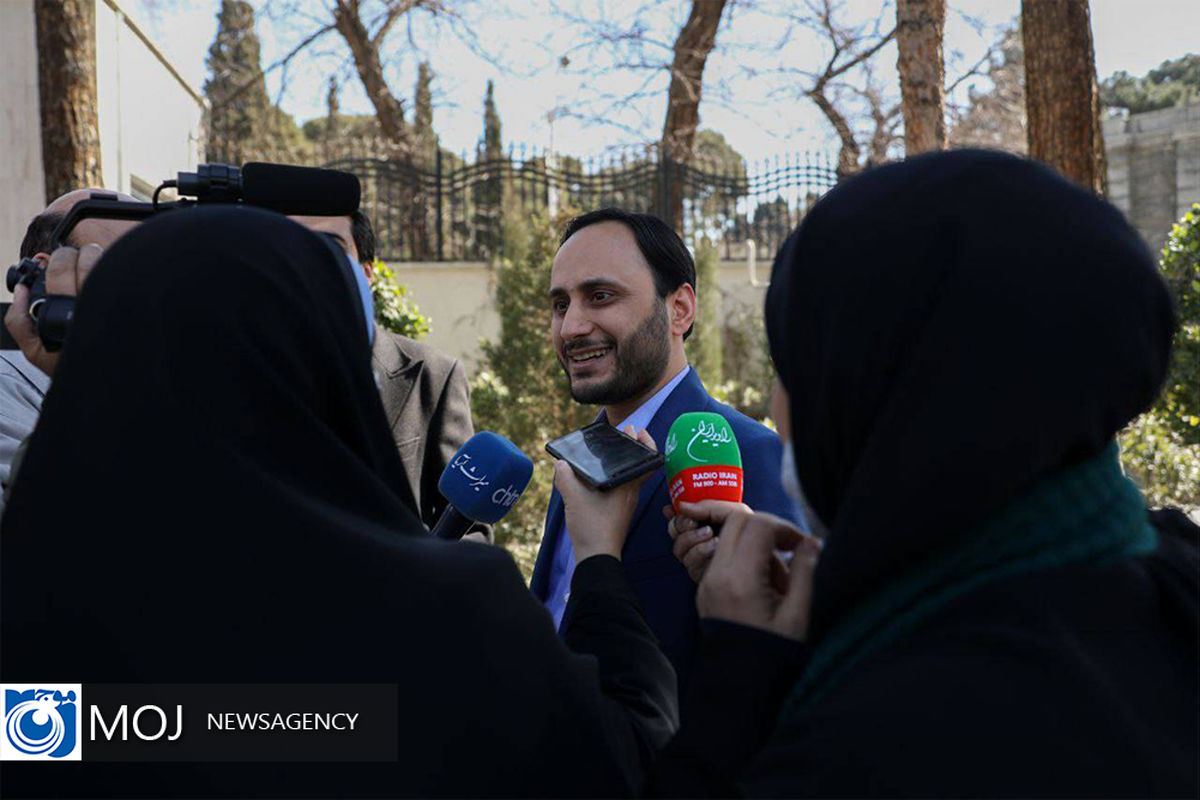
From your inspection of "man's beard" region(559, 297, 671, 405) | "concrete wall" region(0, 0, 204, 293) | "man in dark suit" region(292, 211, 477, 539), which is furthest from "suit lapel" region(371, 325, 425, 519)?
"concrete wall" region(0, 0, 204, 293)

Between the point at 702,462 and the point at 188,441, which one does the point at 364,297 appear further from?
the point at 702,462

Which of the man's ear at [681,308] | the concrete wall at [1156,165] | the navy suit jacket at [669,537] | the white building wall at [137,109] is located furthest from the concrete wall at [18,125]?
the concrete wall at [1156,165]

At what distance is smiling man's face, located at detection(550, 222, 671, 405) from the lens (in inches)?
119

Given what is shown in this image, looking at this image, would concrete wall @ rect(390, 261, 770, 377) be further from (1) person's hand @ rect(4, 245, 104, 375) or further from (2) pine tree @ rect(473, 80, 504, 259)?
(1) person's hand @ rect(4, 245, 104, 375)

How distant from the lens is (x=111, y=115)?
963cm

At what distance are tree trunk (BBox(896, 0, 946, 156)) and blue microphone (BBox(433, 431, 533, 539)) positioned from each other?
21.2 ft

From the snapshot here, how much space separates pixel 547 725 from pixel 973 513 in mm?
567

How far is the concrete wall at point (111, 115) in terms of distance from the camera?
8594 mm

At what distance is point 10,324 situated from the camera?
220cm

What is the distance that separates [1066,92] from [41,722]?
7.56 m

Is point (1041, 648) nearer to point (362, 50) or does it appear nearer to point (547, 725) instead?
point (547, 725)

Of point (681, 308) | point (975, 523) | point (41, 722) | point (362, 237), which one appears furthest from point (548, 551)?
point (362, 237)

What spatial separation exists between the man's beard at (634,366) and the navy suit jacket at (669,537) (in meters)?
0.15

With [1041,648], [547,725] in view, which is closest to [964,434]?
[1041,648]
